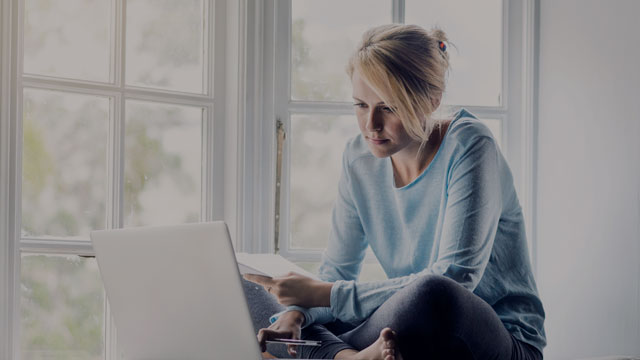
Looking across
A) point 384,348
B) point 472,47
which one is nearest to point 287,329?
point 384,348

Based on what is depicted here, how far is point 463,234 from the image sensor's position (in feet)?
5.53

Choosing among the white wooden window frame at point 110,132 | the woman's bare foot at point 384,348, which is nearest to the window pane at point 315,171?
the white wooden window frame at point 110,132

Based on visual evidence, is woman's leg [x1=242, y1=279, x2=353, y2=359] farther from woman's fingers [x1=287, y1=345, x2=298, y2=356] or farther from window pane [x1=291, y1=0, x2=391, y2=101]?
window pane [x1=291, y1=0, x2=391, y2=101]

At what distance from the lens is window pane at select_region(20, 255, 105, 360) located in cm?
187

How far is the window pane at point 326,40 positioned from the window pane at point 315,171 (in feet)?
0.26

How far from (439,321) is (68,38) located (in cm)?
119

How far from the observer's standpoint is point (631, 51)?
1.86 metres

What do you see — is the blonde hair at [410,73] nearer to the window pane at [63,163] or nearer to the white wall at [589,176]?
the white wall at [589,176]

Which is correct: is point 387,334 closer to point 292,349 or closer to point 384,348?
point 384,348

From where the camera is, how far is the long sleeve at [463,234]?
66.1 inches

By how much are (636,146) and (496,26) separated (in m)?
0.66

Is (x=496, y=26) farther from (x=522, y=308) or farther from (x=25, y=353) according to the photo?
(x=25, y=353)

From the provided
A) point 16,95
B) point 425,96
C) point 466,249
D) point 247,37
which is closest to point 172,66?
point 247,37

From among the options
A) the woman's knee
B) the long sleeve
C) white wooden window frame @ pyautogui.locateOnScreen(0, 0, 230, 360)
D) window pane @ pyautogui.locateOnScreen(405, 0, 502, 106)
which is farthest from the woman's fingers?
window pane @ pyautogui.locateOnScreen(405, 0, 502, 106)
